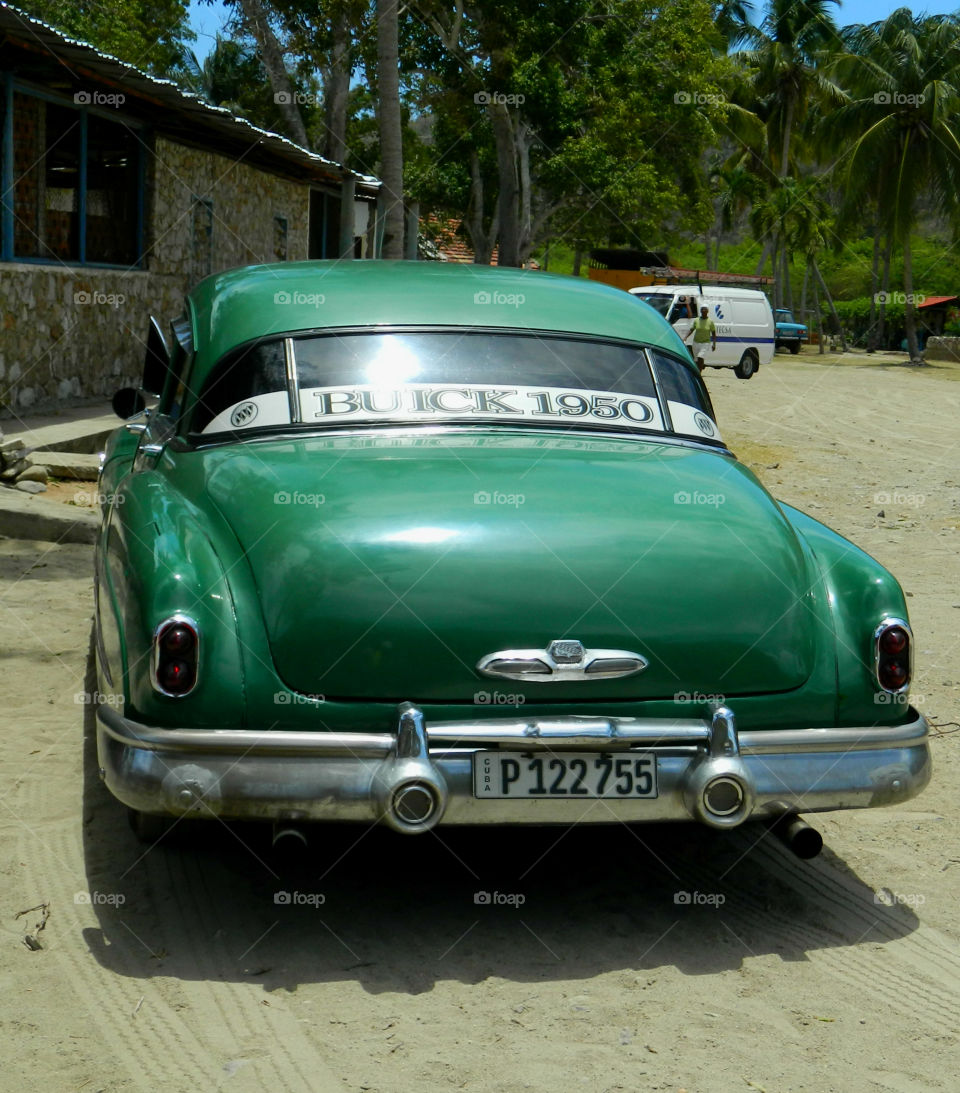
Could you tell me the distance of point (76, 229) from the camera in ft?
48.3

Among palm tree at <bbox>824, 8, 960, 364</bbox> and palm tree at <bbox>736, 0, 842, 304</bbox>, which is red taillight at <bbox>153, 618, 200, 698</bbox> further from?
palm tree at <bbox>736, 0, 842, 304</bbox>

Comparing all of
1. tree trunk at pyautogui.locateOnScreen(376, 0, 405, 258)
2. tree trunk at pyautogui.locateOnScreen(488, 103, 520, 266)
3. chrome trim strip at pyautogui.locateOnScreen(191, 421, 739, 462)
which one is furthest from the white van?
chrome trim strip at pyautogui.locateOnScreen(191, 421, 739, 462)

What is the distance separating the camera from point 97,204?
1562cm

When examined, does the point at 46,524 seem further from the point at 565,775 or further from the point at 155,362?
the point at 565,775

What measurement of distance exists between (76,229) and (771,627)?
1295 cm

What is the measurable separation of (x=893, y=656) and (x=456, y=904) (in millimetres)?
1319

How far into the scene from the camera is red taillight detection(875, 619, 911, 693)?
139 inches

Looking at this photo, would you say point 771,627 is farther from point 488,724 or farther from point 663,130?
point 663,130

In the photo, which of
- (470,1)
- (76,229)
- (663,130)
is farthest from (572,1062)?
(663,130)

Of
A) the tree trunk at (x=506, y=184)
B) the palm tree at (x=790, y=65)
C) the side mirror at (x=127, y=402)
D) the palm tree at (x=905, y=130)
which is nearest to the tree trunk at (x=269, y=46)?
the tree trunk at (x=506, y=184)

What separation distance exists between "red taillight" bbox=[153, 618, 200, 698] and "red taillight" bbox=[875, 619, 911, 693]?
1.74m

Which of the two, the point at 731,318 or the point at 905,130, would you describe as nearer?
the point at 731,318

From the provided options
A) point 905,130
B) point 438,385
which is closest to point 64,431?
point 438,385

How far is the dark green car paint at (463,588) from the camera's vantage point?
10.5ft
